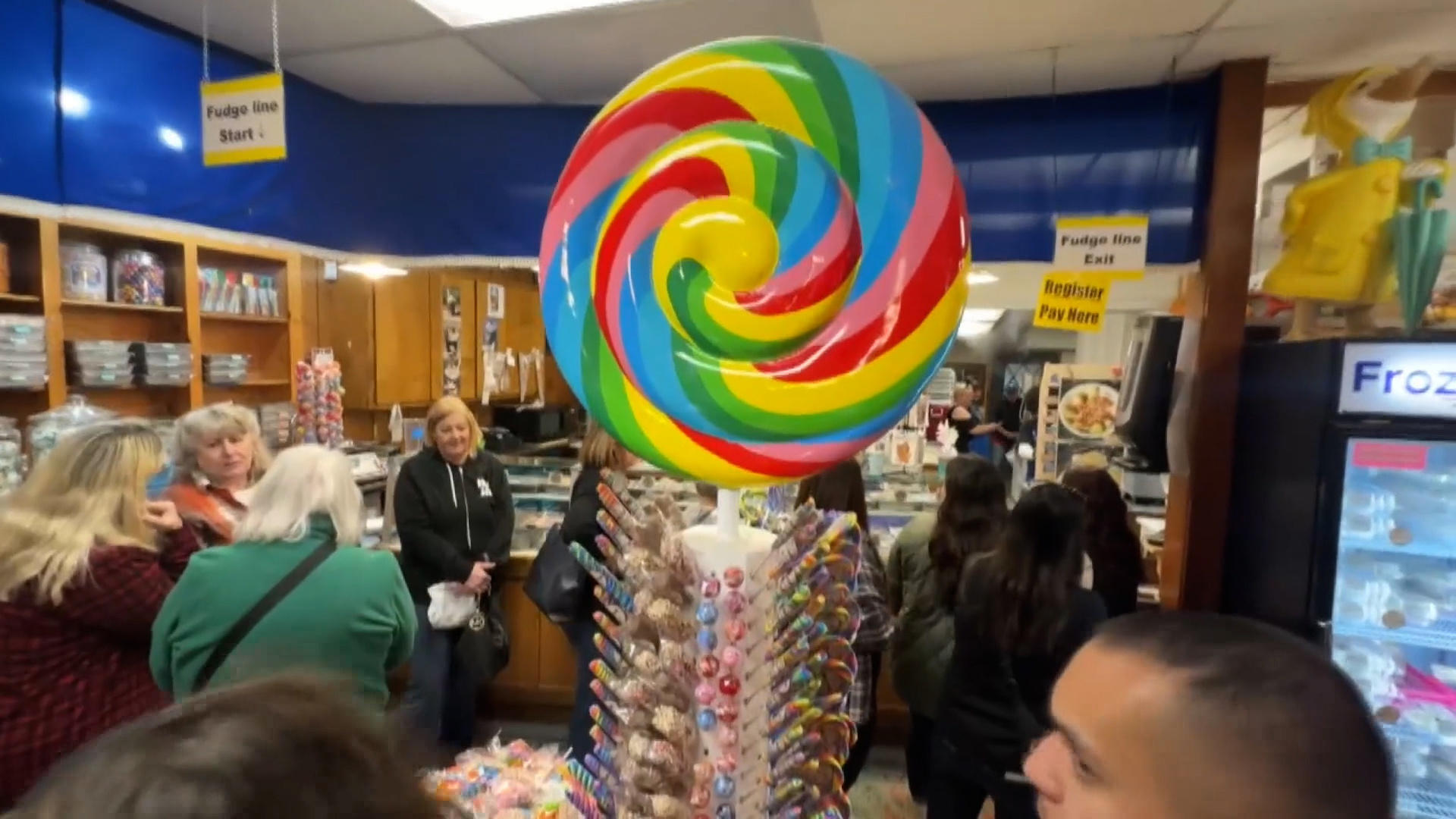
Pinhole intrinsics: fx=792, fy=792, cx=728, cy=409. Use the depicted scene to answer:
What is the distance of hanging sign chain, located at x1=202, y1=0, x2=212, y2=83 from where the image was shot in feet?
9.46

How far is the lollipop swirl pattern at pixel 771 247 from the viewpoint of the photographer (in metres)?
0.88

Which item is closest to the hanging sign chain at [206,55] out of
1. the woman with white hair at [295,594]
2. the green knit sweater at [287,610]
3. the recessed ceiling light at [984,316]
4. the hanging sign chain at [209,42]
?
the hanging sign chain at [209,42]

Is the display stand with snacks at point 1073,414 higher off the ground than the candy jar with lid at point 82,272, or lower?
lower

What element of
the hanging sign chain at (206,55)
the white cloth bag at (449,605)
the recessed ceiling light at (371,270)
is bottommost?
the white cloth bag at (449,605)

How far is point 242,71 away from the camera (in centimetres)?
330

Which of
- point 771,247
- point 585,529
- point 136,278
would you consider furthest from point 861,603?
point 136,278

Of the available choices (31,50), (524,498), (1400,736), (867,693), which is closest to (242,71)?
(31,50)

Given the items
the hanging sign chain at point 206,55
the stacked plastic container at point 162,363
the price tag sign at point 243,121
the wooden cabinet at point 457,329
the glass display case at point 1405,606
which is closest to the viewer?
the glass display case at point 1405,606

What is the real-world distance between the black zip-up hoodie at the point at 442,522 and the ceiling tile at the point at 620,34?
160cm

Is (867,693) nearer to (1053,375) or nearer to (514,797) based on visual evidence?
(514,797)

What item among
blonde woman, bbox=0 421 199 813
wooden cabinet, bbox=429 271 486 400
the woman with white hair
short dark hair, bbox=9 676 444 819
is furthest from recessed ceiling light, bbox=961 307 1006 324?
short dark hair, bbox=9 676 444 819

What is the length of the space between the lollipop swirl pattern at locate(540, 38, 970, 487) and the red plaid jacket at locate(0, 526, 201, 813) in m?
1.62

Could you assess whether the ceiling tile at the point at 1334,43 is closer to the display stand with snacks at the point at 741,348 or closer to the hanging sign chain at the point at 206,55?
the display stand with snacks at the point at 741,348

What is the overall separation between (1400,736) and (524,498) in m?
3.50
